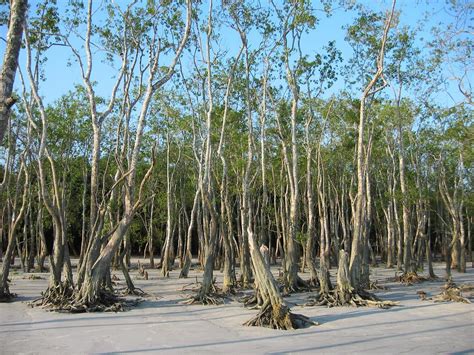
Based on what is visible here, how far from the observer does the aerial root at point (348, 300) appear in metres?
13.5

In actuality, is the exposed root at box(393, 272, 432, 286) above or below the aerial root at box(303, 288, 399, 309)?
above

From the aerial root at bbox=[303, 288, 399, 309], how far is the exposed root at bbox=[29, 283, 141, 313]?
4.96 meters

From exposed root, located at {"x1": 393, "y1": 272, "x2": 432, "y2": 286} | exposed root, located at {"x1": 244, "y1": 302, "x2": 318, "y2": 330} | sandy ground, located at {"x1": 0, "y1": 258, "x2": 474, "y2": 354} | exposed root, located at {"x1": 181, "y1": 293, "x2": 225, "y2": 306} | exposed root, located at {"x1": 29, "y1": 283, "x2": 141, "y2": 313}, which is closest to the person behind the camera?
sandy ground, located at {"x1": 0, "y1": 258, "x2": 474, "y2": 354}

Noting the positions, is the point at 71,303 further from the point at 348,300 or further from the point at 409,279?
the point at 409,279

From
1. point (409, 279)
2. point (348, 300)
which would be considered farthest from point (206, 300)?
point (409, 279)

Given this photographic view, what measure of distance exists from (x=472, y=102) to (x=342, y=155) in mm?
15292

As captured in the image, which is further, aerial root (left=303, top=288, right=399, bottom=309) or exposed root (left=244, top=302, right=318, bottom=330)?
aerial root (left=303, top=288, right=399, bottom=309)

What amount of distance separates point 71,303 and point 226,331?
4630 mm

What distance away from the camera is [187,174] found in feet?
111

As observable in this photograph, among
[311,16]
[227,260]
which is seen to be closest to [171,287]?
[227,260]

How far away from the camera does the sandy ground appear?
864 centimetres

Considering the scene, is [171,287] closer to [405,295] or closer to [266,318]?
[405,295]

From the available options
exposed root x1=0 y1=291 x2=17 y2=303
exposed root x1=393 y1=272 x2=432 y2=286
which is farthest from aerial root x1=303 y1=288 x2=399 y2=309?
exposed root x1=0 y1=291 x2=17 y2=303

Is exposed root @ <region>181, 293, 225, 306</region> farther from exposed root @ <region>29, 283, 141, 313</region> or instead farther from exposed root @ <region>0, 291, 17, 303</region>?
exposed root @ <region>0, 291, 17, 303</region>
